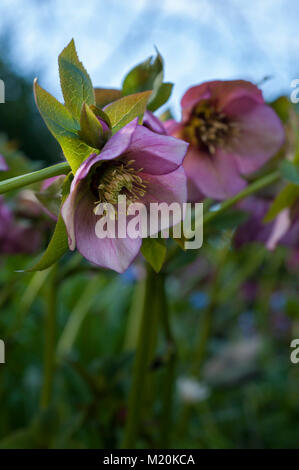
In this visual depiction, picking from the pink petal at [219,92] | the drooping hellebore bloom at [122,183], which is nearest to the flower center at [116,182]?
the drooping hellebore bloom at [122,183]

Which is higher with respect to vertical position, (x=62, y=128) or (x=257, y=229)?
(x=62, y=128)

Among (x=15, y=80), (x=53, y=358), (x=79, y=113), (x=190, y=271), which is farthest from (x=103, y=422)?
(x=15, y=80)

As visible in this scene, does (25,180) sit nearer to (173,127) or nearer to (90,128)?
(90,128)

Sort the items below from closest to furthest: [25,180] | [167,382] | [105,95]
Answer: [25,180]
[105,95]
[167,382]

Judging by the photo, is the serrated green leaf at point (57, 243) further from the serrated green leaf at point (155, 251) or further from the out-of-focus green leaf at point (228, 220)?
the out-of-focus green leaf at point (228, 220)

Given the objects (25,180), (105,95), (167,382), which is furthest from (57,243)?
(167,382)

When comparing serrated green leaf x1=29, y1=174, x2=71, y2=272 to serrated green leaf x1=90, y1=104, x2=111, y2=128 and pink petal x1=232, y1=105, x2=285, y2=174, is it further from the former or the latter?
pink petal x1=232, y1=105, x2=285, y2=174

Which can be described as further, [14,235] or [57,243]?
[14,235]
